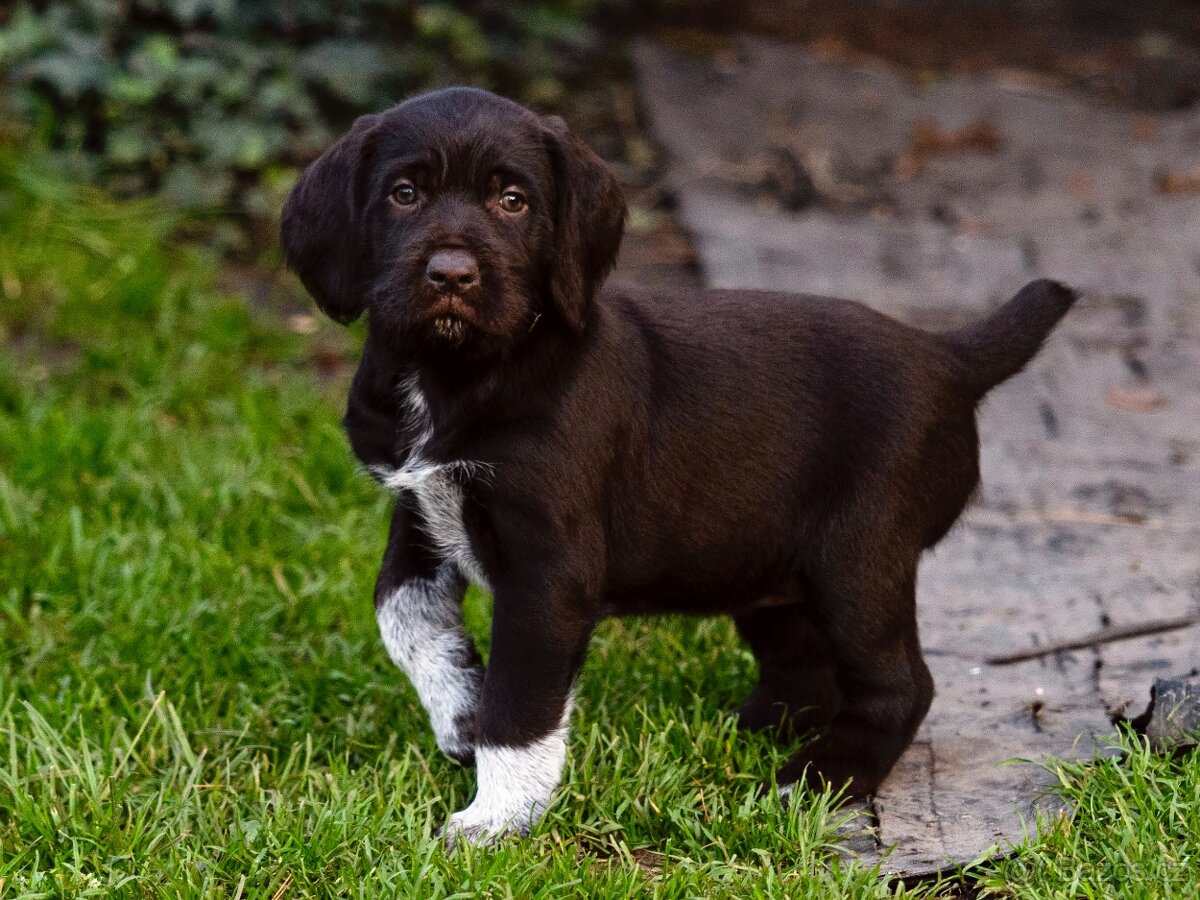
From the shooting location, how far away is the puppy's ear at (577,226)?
11.0ft

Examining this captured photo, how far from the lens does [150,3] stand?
7.11 m

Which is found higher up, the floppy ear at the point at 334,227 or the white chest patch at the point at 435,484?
the floppy ear at the point at 334,227

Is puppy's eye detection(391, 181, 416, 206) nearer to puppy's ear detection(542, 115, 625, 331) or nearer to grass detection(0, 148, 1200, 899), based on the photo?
Answer: puppy's ear detection(542, 115, 625, 331)

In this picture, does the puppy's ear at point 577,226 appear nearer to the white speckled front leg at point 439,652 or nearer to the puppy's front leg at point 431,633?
the puppy's front leg at point 431,633

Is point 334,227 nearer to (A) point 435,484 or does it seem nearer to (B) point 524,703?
(A) point 435,484

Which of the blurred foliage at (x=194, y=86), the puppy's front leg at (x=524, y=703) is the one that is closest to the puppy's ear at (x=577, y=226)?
the puppy's front leg at (x=524, y=703)

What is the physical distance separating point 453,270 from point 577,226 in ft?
1.23

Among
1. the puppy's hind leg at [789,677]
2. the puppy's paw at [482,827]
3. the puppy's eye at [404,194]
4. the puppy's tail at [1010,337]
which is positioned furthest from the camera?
the puppy's hind leg at [789,677]

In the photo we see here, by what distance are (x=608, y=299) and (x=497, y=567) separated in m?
0.66

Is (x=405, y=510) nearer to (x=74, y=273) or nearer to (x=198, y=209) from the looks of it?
(x=74, y=273)

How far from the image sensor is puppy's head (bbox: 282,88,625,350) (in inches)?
126

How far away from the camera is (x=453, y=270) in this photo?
3.14m

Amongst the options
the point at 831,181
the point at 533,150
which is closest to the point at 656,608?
the point at 533,150

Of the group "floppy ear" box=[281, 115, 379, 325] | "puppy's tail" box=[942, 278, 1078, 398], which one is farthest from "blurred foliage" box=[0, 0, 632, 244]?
"puppy's tail" box=[942, 278, 1078, 398]
